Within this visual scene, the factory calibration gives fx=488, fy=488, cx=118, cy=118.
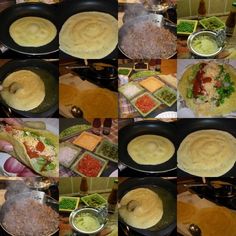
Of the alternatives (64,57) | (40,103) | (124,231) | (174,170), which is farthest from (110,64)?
(124,231)

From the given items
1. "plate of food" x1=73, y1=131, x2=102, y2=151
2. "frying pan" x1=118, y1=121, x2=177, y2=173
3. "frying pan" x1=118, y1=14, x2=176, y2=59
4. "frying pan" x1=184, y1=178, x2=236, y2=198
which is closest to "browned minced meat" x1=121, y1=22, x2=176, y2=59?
"frying pan" x1=118, y1=14, x2=176, y2=59

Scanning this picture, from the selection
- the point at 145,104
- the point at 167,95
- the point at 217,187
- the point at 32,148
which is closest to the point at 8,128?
the point at 32,148

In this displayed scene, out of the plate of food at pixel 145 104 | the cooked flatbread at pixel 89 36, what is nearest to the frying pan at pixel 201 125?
the plate of food at pixel 145 104

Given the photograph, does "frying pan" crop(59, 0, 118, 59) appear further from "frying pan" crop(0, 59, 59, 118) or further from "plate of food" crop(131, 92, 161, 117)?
"plate of food" crop(131, 92, 161, 117)

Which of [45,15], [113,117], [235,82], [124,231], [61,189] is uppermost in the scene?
[45,15]

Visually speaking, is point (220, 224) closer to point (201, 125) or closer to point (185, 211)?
point (185, 211)

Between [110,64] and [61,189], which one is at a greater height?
[110,64]

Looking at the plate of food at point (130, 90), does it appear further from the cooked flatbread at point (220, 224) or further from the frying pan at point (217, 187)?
the cooked flatbread at point (220, 224)

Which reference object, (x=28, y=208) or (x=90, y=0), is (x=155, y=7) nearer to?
(x=90, y=0)
